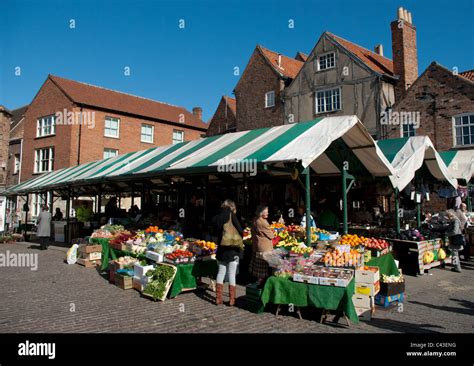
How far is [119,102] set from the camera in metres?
30.5

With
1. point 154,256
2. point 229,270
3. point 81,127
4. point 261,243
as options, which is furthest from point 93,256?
point 81,127

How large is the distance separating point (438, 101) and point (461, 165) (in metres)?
5.96

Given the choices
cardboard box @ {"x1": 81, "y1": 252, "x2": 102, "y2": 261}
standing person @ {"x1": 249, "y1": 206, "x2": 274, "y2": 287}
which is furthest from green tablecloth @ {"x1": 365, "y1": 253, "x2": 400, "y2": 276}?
cardboard box @ {"x1": 81, "y1": 252, "x2": 102, "y2": 261}

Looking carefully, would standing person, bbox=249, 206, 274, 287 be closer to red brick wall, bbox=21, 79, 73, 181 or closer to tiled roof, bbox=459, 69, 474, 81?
tiled roof, bbox=459, 69, 474, 81

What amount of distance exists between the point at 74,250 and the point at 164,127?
21962mm

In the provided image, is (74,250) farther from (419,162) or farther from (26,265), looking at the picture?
(419,162)

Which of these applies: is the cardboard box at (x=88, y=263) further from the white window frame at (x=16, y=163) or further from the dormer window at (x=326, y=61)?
the white window frame at (x=16, y=163)

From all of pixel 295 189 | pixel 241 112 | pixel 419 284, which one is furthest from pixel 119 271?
pixel 241 112

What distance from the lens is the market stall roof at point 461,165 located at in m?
14.4

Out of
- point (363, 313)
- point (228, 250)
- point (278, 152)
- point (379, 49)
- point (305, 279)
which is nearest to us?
point (305, 279)

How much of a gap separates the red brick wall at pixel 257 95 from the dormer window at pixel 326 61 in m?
3.25

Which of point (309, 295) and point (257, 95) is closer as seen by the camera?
point (309, 295)

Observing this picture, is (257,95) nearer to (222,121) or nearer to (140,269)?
(222,121)
